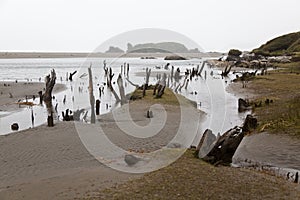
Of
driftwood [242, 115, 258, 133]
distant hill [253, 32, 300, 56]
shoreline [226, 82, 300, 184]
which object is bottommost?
shoreline [226, 82, 300, 184]

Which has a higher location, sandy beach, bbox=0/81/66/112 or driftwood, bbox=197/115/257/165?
driftwood, bbox=197/115/257/165

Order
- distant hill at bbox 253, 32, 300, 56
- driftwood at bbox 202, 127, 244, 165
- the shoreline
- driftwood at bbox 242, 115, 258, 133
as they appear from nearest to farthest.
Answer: the shoreline, driftwood at bbox 202, 127, 244, 165, driftwood at bbox 242, 115, 258, 133, distant hill at bbox 253, 32, 300, 56

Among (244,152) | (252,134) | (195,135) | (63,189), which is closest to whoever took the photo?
(63,189)

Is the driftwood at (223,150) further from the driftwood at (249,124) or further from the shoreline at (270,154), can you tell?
the driftwood at (249,124)

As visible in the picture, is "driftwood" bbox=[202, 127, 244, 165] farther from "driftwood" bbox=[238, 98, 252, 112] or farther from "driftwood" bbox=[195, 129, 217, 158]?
"driftwood" bbox=[238, 98, 252, 112]

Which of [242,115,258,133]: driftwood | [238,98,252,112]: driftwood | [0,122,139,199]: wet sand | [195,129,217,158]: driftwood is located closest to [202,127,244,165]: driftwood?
[195,129,217,158]: driftwood

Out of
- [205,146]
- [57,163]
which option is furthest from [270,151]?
[57,163]

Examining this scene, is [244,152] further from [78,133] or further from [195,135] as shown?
[78,133]

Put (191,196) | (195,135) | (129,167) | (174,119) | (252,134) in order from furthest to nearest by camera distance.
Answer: (174,119) < (195,135) < (252,134) < (129,167) < (191,196)

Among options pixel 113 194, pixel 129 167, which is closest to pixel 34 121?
pixel 129 167

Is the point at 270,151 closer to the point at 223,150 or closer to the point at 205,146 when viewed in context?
the point at 223,150

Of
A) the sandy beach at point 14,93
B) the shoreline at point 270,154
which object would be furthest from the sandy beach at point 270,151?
the sandy beach at point 14,93

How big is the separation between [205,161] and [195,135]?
21.4 ft

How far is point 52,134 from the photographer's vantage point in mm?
18562
